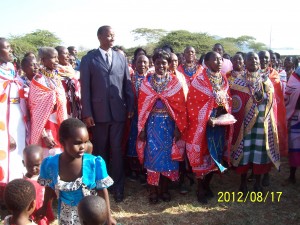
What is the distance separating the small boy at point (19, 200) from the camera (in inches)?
85.5

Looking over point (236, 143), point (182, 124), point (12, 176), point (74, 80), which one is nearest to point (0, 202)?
point (12, 176)

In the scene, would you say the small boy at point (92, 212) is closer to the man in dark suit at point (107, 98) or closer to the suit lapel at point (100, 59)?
the man in dark suit at point (107, 98)

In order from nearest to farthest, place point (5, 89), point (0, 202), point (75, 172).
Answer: point (75, 172)
point (5, 89)
point (0, 202)

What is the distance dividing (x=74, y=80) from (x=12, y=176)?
1.48 meters

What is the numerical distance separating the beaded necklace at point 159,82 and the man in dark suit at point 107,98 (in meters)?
0.45

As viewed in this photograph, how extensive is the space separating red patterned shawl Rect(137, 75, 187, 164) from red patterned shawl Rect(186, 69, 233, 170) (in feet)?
0.37

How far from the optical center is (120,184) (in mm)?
4664

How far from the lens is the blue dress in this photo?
2.54 m

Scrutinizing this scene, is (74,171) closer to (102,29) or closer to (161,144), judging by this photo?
(161,144)

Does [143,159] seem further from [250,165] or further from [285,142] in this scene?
[285,142]

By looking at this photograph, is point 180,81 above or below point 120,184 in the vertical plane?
above

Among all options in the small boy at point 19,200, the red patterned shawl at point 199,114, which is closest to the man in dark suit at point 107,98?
the red patterned shawl at point 199,114

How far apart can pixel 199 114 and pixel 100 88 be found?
50.6 inches

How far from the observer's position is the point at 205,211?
4.30 metres
